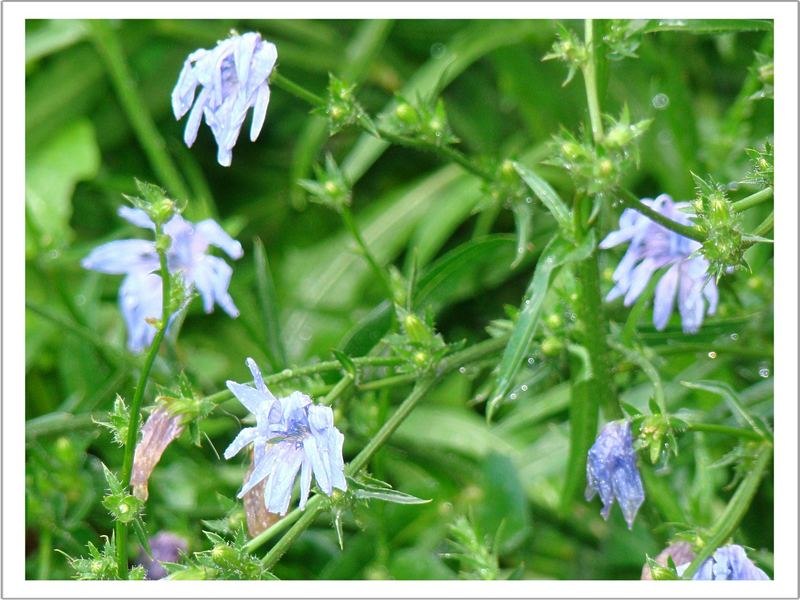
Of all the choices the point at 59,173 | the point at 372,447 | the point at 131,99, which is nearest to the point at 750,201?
the point at 372,447

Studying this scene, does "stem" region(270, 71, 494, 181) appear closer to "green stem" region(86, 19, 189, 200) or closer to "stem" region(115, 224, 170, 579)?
"stem" region(115, 224, 170, 579)

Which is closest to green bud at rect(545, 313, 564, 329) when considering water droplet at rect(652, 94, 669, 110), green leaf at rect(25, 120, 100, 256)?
water droplet at rect(652, 94, 669, 110)

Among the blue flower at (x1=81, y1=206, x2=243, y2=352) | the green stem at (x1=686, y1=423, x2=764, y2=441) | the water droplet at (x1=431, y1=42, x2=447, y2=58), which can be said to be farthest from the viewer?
the water droplet at (x1=431, y1=42, x2=447, y2=58)

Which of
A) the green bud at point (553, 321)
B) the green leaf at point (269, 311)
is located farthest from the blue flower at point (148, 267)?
the green bud at point (553, 321)

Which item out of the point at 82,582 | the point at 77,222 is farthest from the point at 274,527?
the point at 77,222

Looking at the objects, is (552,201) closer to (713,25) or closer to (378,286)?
(713,25)

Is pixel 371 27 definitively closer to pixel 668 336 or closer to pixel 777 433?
pixel 668 336

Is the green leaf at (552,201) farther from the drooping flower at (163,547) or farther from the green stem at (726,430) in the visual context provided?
the drooping flower at (163,547)
